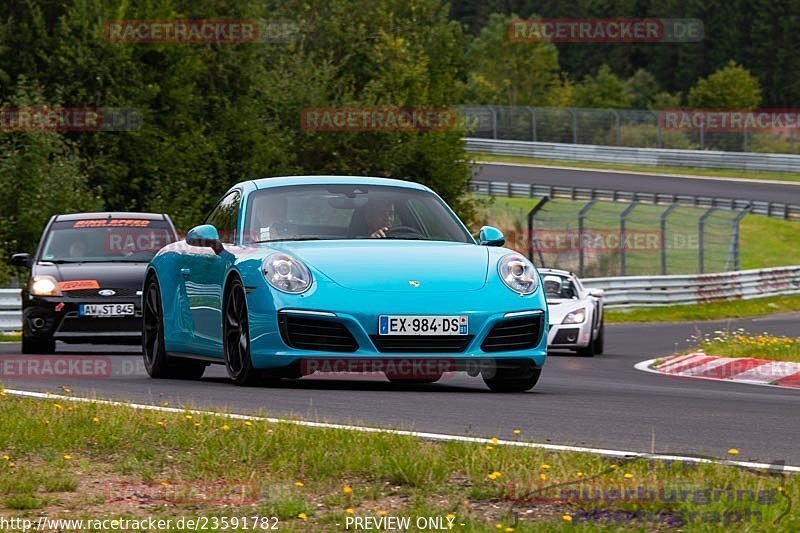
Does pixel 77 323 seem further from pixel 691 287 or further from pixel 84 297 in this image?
pixel 691 287

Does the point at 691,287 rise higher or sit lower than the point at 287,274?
lower

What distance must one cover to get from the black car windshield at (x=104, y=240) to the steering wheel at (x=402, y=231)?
20.2ft

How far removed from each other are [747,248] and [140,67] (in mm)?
19540

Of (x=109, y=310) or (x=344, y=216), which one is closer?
(x=344, y=216)

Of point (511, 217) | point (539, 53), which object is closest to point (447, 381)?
point (511, 217)

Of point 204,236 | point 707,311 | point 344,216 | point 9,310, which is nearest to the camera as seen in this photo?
point 204,236

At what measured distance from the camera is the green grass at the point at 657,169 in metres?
62.2

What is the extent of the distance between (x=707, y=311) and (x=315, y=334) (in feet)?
86.6

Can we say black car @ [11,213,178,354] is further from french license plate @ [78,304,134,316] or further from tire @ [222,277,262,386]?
tire @ [222,277,262,386]

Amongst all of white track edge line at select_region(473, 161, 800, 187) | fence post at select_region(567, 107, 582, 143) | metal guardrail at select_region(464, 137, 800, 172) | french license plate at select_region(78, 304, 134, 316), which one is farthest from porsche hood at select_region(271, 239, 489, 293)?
fence post at select_region(567, 107, 582, 143)

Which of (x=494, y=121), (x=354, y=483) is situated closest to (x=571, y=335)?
(x=354, y=483)

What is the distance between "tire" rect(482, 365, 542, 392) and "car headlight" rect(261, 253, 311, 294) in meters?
1.42

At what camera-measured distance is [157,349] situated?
11.7 metres

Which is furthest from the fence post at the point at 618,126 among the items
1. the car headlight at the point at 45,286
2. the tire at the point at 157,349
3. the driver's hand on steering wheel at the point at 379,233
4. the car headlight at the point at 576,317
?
the driver's hand on steering wheel at the point at 379,233
